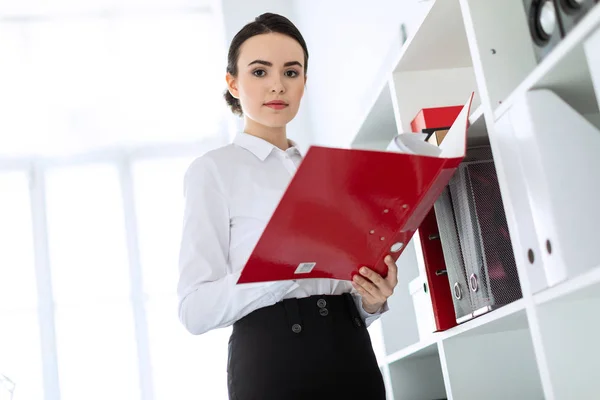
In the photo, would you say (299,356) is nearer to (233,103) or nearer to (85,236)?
(233,103)

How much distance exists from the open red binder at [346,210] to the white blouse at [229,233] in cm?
10

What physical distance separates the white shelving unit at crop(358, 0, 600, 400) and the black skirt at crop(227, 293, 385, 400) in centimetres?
27

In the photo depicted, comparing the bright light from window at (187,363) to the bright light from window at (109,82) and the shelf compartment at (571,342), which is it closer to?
Answer: the bright light from window at (109,82)

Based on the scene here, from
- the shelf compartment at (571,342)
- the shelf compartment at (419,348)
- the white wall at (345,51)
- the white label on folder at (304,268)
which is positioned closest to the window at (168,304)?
the white wall at (345,51)

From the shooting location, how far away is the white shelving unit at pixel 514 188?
1081mm

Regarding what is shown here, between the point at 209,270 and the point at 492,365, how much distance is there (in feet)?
2.45

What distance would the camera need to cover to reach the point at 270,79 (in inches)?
62.7

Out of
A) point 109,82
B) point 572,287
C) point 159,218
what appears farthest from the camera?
point 109,82

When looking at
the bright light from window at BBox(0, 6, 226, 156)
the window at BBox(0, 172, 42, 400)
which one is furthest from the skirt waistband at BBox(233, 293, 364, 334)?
the bright light from window at BBox(0, 6, 226, 156)

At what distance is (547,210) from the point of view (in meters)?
1.09

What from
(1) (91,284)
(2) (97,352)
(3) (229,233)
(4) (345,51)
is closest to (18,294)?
(1) (91,284)

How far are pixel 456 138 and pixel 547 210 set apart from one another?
0.28 m

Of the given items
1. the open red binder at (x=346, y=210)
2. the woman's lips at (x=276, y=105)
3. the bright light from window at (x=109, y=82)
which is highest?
the bright light from window at (x=109, y=82)

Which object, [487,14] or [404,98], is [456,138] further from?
[404,98]
